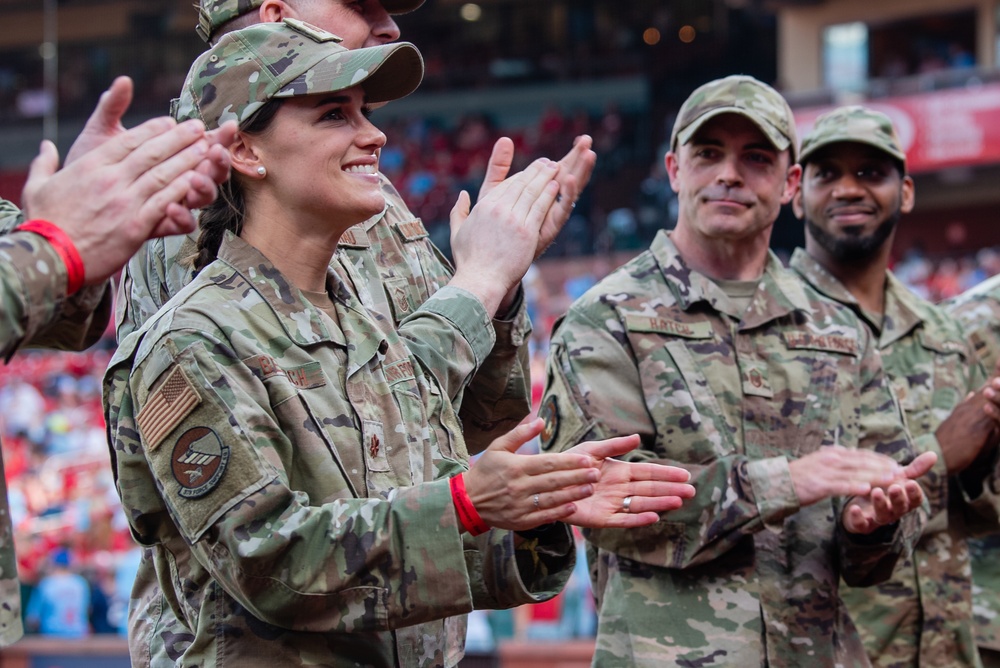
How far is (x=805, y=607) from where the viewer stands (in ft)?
11.3

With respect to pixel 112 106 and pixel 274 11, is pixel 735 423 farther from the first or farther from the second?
pixel 112 106

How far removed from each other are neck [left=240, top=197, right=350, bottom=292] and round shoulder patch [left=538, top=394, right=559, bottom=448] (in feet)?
3.25

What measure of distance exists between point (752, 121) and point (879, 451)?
963 mm

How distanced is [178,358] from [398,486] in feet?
1.54

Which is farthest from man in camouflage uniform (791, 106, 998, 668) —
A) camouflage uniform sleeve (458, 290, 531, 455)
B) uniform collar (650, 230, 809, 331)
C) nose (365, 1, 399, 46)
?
nose (365, 1, 399, 46)

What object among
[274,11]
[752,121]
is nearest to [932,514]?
[752,121]

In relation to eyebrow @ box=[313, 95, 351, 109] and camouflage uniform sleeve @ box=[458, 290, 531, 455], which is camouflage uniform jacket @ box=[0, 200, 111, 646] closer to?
eyebrow @ box=[313, 95, 351, 109]

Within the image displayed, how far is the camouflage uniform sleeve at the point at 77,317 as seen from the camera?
2748 mm

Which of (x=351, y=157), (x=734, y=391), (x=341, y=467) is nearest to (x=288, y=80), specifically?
(x=351, y=157)

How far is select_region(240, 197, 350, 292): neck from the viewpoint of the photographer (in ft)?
8.64

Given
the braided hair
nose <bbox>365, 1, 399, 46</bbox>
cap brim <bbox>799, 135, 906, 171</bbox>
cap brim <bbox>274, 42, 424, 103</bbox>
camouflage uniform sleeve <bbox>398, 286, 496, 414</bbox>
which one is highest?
nose <bbox>365, 1, 399, 46</bbox>

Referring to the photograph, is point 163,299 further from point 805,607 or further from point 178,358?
point 805,607

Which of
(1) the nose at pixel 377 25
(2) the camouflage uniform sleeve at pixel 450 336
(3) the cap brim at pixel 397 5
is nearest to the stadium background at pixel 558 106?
(3) the cap brim at pixel 397 5

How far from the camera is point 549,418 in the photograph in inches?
139
